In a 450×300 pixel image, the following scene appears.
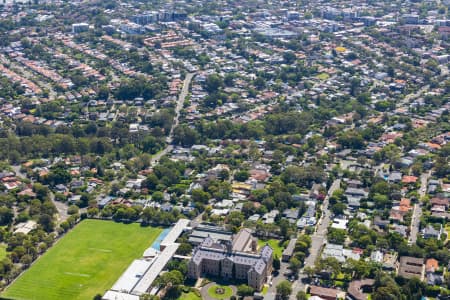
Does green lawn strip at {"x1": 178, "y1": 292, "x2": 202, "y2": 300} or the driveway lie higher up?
the driveway

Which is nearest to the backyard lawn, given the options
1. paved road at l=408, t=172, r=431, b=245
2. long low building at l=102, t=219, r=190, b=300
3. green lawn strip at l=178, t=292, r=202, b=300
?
long low building at l=102, t=219, r=190, b=300

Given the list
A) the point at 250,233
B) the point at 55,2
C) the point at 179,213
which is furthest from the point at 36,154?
the point at 55,2

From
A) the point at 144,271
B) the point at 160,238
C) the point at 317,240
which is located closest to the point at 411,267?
the point at 317,240

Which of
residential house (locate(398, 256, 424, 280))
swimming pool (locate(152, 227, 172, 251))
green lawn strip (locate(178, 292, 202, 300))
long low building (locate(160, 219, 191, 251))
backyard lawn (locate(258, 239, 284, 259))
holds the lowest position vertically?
swimming pool (locate(152, 227, 172, 251))

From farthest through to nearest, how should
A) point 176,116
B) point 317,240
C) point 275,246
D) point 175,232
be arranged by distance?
point 176,116, point 175,232, point 317,240, point 275,246

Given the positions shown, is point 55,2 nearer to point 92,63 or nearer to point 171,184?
point 92,63

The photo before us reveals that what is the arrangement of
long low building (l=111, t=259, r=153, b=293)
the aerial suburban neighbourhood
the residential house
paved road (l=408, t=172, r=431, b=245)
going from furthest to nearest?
1. paved road (l=408, t=172, r=431, b=245)
2. the aerial suburban neighbourhood
3. the residential house
4. long low building (l=111, t=259, r=153, b=293)

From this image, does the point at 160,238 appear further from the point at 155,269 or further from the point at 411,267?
the point at 411,267

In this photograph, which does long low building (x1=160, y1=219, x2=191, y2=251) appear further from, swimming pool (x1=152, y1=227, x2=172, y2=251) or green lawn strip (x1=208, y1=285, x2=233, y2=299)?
green lawn strip (x1=208, y1=285, x2=233, y2=299)
